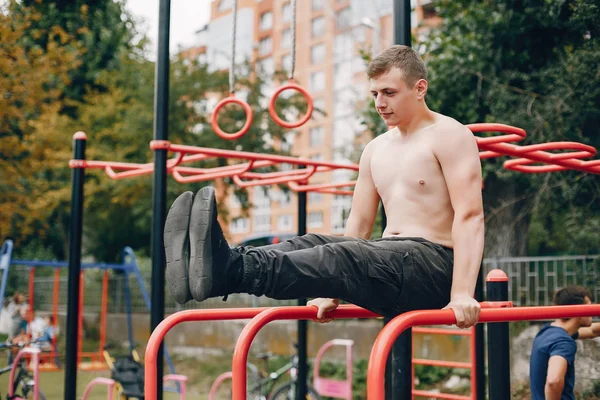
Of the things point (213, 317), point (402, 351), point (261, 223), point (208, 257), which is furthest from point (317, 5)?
point (208, 257)

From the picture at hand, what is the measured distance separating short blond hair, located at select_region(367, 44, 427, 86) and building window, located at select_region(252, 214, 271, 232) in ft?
110

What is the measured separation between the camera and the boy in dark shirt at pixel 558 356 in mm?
3562

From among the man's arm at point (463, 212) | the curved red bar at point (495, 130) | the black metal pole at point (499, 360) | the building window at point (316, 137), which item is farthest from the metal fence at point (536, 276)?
the building window at point (316, 137)

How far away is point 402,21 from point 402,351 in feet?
5.35

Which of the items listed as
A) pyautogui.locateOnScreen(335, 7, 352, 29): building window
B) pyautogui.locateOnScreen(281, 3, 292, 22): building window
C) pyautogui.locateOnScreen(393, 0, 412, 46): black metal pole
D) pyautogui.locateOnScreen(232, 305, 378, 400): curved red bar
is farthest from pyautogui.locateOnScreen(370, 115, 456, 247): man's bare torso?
pyautogui.locateOnScreen(281, 3, 292, 22): building window

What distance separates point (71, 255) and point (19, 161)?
8612 millimetres

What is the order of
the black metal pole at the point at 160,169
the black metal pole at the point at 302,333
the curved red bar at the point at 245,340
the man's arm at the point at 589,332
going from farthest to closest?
the black metal pole at the point at 302,333 < the man's arm at the point at 589,332 < the black metal pole at the point at 160,169 < the curved red bar at the point at 245,340

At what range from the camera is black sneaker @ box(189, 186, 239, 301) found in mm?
2047

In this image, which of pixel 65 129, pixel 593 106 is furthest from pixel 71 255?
pixel 65 129

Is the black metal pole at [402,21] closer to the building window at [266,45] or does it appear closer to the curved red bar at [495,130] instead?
the curved red bar at [495,130]

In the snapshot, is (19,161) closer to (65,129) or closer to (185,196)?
(65,129)

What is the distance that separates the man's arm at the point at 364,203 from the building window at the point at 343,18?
27.3 m

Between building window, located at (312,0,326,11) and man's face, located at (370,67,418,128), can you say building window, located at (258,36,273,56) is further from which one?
man's face, located at (370,67,418,128)

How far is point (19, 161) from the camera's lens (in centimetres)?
1256
